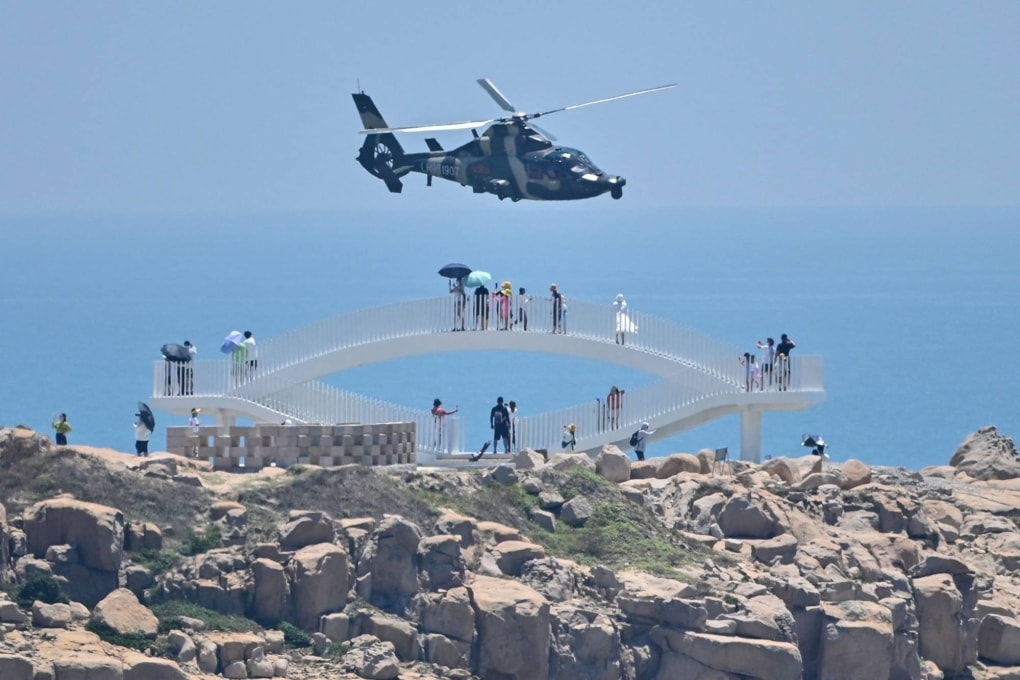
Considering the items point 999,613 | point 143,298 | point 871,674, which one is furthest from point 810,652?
point 143,298

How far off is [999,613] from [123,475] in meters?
14.6

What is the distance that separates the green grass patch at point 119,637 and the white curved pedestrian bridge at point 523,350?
1662 cm

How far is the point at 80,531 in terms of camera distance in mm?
48594

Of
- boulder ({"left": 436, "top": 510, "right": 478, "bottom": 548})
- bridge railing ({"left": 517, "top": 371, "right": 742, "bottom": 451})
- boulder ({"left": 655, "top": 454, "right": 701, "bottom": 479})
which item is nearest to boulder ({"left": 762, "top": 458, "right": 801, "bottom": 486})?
boulder ({"left": 655, "top": 454, "right": 701, "bottom": 479})

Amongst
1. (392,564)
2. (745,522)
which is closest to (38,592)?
(392,564)

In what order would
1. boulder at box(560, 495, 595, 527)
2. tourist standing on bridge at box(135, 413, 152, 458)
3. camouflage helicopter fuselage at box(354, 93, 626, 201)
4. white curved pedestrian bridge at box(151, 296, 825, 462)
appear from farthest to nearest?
1. camouflage helicopter fuselage at box(354, 93, 626, 201)
2. white curved pedestrian bridge at box(151, 296, 825, 462)
3. tourist standing on bridge at box(135, 413, 152, 458)
4. boulder at box(560, 495, 595, 527)

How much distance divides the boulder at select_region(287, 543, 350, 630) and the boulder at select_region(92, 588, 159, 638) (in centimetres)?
233

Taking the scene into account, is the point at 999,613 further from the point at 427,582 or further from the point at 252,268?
the point at 252,268

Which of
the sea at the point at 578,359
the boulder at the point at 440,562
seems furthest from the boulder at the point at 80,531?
the sea at the point at 578,359

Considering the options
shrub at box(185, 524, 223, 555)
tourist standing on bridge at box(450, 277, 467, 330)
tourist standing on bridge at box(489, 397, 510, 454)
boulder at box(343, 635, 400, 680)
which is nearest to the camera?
boulder at box(343, 635, 400, 680)

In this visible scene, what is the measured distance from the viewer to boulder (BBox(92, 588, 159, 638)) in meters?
47.1

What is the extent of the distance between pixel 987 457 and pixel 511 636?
18.3 meters

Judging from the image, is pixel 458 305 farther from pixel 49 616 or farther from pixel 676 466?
pixel 49 616

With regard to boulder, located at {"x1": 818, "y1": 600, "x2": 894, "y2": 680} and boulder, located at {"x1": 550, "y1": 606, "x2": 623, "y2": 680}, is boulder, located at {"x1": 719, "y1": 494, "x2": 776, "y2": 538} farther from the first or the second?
boulder, located at {"x1": 550, "y1": 606, "x2": 623, "y2": 680}
